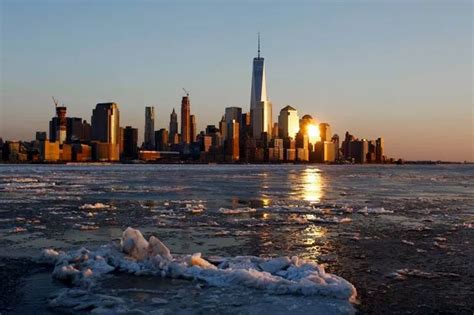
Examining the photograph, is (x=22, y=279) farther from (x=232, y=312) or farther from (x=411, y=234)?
(x=411, y=234)

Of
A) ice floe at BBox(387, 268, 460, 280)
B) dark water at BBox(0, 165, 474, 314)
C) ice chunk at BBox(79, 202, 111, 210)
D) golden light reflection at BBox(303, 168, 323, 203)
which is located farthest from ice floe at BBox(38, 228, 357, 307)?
golden light reflection at BBox(303, 168, 323, 203)

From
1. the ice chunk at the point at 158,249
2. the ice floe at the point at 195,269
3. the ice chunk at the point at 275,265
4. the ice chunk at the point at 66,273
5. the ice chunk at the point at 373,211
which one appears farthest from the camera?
the ice chunk at the point at 373,211

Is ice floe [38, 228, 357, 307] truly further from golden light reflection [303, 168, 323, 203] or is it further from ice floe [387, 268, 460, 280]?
golden light reflection [303, 168, 323, 203]

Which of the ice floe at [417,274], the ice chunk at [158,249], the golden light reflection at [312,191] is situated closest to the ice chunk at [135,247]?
the ice chunk at [158,249]

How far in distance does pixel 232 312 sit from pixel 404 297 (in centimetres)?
309

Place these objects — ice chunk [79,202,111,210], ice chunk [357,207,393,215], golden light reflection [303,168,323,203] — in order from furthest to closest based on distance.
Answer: golden light reflection [303,168,323,203], ice chunk [79,202,111,210], ice chunk [357,207,393,215]

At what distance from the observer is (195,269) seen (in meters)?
10.3

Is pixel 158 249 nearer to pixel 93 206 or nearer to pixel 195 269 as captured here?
pixel 195 269

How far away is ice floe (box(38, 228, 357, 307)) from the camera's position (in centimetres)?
908

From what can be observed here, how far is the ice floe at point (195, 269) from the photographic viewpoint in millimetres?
9078

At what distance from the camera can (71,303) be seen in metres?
8.34

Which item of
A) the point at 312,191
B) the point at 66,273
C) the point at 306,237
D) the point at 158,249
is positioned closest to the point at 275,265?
the point at 158,249

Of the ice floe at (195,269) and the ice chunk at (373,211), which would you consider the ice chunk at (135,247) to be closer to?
the ice floe at (195,269)

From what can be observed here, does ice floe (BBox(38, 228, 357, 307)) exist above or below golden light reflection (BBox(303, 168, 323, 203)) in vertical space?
above
